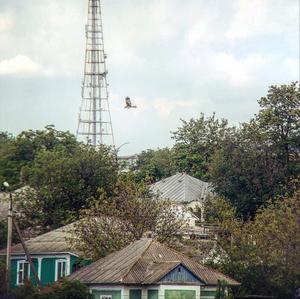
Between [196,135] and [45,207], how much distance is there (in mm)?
38329

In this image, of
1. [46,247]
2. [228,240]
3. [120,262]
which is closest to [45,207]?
[46,247]

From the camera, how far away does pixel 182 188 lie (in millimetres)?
98438

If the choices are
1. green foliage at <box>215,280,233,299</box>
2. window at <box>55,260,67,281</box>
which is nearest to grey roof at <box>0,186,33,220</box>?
window at <box>55,260,67,281</box>

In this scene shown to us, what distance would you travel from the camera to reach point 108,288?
172 ft

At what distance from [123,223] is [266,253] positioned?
8.49 meters

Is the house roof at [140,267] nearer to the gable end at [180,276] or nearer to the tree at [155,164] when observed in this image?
the gable end at [180,276]

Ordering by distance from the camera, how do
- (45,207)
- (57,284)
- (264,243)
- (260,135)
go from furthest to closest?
(260,135) → (45,207) → (264,243) → (57,284)

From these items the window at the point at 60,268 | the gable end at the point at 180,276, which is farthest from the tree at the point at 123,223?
the gable end at the point at 180,276

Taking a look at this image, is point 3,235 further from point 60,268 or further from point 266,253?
point 266,253

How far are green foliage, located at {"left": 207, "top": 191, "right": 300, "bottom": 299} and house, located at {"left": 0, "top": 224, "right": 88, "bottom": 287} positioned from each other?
872 cm

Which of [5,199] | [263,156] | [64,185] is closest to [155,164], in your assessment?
[263,156]

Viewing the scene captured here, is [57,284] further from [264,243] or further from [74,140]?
[74,140]

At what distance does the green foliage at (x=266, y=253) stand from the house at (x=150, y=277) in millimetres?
4385

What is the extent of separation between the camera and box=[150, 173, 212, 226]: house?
9594 cm
